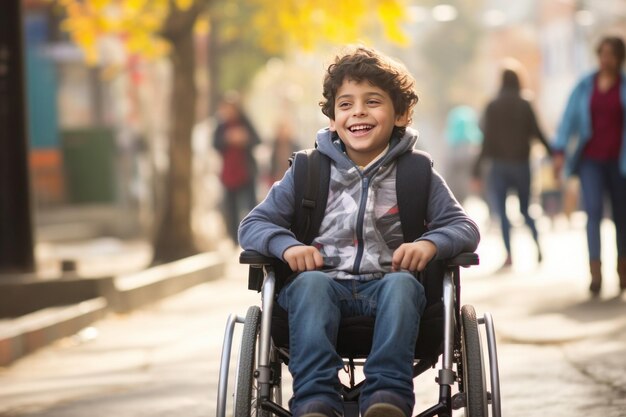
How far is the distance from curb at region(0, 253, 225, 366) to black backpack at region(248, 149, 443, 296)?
14.0 ft

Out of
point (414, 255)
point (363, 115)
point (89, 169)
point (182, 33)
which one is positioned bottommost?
point (414, 255)

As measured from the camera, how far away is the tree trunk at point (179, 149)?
16.6m

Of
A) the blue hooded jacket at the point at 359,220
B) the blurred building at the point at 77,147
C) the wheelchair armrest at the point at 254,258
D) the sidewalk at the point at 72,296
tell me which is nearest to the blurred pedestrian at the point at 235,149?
the sidewalk at the point at 72,296

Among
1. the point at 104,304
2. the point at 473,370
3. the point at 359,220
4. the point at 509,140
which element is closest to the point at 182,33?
the point at 509,140

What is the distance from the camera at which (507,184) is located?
560 inches

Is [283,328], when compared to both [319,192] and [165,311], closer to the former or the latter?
[319,192]

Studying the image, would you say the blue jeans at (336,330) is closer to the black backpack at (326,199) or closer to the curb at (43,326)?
the black backpack at (326,199)

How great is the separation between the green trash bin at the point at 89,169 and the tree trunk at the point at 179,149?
823cm

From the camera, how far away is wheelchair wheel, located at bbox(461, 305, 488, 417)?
5051mm

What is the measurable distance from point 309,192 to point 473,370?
868 millimetres

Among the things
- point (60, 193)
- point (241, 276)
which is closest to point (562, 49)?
point (60, 193)

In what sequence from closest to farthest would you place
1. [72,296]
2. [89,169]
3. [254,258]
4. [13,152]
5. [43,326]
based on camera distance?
[254,258], [43,326], [72,296], [13,152], [89,169]

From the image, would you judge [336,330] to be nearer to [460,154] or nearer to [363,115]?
[363,115]

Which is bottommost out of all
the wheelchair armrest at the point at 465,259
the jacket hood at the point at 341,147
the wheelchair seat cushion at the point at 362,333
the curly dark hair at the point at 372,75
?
the wheelchair seat cushion at the point at 362,333
